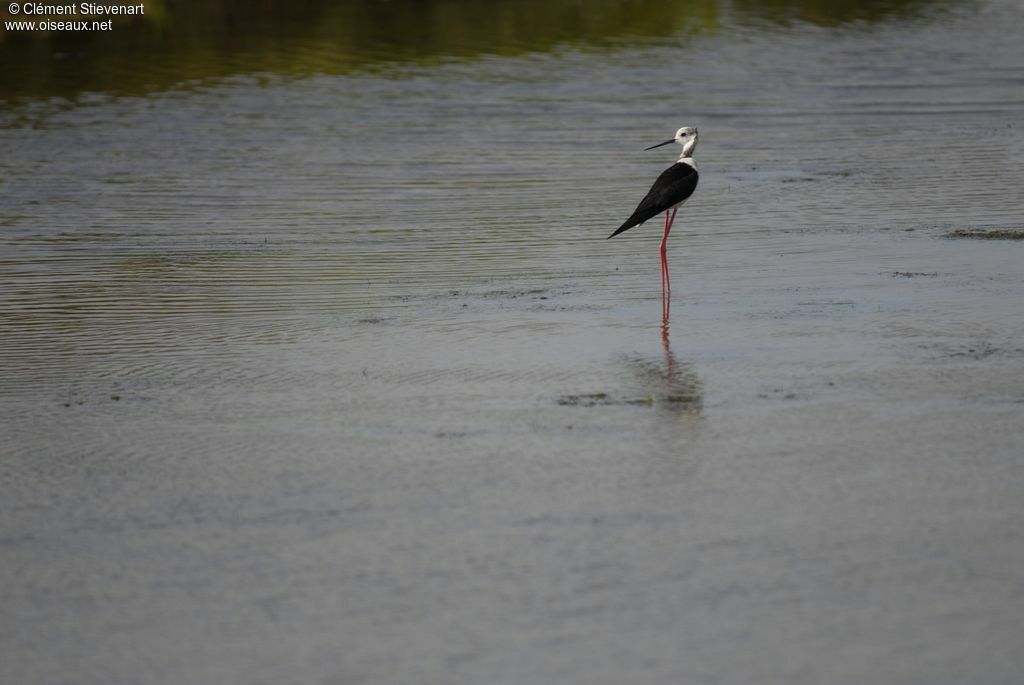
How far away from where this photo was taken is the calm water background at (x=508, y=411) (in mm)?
4488

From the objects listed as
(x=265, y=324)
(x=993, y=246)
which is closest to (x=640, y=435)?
(x=265, y=324)

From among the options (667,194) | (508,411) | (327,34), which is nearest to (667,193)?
(667,194)

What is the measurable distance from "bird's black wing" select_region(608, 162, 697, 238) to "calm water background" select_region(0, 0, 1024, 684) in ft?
1.17

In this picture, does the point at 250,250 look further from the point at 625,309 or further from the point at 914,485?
the point at 914,485

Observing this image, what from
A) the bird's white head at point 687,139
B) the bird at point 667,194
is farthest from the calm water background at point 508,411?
the bird's white head at point 687,139

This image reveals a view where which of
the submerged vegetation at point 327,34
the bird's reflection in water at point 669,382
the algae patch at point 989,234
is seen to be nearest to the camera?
the bird's reflection in water at point 669,382

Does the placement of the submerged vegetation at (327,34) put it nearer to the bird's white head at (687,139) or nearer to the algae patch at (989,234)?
the bird's white head at (687,139)

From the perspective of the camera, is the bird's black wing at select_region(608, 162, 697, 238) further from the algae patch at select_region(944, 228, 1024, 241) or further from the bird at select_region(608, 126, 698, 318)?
the algae patch at select_region(944, 228, 1024, 241)

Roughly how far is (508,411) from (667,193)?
161 inches

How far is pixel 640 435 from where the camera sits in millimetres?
6324

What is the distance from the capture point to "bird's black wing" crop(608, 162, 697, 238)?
10359 millimetres

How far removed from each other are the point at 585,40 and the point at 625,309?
1861 cm

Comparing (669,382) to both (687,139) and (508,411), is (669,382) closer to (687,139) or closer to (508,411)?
(508,411)

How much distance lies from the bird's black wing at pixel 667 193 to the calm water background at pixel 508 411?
0.36 metres
